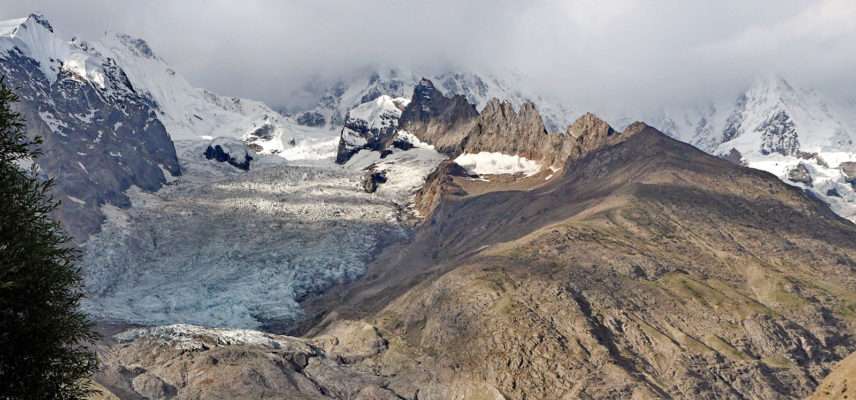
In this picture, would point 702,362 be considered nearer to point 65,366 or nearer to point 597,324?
point 597,324

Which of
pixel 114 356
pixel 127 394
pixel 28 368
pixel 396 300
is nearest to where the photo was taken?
pixel 28 368

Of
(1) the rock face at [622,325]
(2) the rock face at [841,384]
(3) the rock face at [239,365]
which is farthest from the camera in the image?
(1) the rock face at [622,325]

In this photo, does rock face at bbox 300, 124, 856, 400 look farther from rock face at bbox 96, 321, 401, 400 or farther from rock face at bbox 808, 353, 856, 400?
rock face at bbox 808, 353, 856, 400

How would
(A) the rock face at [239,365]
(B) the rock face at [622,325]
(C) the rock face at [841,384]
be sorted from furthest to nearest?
1. (B) the rock face at [622,325]
2. (A) the rock face at [239,365]
3. (C) the rock face at [841,384]

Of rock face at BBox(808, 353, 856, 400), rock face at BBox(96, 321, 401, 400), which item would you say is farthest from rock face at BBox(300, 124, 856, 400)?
rock face at BBox(808, 353, 856, 400)

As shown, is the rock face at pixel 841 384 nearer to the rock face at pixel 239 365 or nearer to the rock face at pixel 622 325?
the rock face at pixel 622 325

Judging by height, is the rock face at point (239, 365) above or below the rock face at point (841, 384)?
below

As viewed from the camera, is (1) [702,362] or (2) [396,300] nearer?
(1) [702,362]

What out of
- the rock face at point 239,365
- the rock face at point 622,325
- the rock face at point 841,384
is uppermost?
the rock face at point 841,384

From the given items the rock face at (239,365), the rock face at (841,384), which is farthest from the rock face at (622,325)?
the rock face at (841,384)

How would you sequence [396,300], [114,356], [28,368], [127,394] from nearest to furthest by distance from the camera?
[28,368], [127,394], [114,356], [396,300]

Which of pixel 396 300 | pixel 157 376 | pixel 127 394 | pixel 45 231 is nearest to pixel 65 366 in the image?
pixel 45 231
